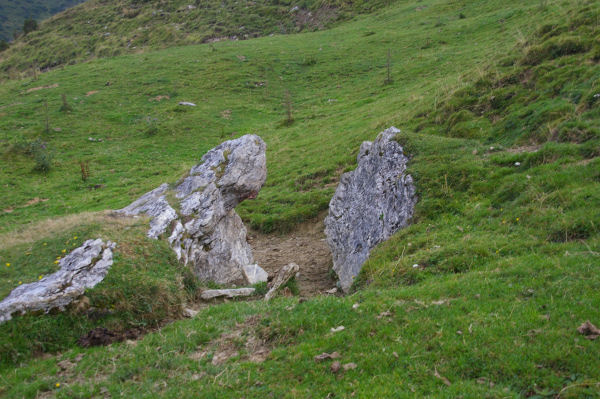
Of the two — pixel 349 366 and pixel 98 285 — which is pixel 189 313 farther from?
pixel 349 366

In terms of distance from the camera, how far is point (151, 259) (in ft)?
43.2

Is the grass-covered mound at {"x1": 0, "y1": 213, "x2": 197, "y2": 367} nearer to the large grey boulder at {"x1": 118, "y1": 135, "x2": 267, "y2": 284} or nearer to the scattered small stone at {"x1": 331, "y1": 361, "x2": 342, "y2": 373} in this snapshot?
the large grey boulder at {"x1": 118, "y1": 135, "x2": 267, "y2": 284}

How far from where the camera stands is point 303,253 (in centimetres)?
2172

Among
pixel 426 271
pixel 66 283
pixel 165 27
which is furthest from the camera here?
pixel 165 27

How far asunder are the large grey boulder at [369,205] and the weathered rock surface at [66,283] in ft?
30.1

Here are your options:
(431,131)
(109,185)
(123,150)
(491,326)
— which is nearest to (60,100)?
(123,150)

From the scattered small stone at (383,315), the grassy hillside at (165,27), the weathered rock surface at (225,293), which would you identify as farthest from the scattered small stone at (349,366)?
the grassy hillside at (165,27)

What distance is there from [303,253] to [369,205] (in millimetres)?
5769

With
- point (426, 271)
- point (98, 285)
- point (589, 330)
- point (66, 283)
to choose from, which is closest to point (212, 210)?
point (98, 285)

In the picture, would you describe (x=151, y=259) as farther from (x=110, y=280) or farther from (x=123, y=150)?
(x=123, y=150)

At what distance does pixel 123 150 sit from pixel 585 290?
42973 mm

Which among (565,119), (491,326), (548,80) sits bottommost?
(491,326)

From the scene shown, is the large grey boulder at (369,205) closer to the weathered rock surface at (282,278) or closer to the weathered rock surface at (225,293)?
the weathered rock surface at (282,278)

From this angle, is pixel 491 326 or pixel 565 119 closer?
pixel 491 326
